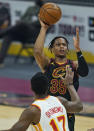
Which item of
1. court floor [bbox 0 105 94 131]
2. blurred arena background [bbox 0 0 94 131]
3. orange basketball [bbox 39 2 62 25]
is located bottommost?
court floor [bbox 0 105 94 131]

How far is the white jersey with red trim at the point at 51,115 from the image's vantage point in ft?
16.0

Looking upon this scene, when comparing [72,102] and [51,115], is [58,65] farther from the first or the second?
[51,115]

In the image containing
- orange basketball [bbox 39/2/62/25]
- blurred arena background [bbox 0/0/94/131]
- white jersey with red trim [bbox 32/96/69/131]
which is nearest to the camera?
white jersey with red trim [bbox 32/96/69/131]

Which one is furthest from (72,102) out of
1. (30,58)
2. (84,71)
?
(30,58)

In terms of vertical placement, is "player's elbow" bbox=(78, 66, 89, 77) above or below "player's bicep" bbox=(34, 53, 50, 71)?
below

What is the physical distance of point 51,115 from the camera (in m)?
4.91

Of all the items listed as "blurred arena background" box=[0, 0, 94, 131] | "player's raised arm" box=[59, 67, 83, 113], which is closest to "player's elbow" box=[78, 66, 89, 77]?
"player's raised arm" box=[59, 67, 83, 113]

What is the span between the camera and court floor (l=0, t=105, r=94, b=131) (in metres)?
9.02

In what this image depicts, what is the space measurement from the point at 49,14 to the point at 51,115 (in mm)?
2419

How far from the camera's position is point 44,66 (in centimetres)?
666

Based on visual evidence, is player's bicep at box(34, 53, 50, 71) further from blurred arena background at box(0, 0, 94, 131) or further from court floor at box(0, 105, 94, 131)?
blurred arena background at box(0, 0, 94, 131)

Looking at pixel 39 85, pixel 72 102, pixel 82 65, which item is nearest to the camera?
pixel 39 85

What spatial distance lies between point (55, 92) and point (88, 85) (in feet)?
20.9

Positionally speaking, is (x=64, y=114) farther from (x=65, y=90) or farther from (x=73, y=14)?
(x=73, y=14)
